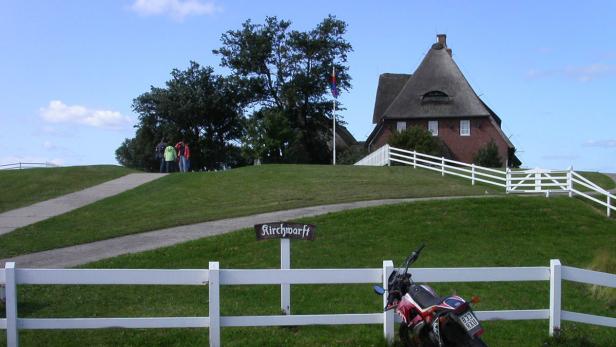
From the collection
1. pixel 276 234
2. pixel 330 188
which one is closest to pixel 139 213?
pixel 330 188

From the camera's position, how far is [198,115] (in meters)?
67.1

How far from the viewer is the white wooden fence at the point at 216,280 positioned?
7082mm

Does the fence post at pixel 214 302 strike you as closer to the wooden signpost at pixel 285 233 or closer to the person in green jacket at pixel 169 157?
the wooden signpost at pixel 285 233

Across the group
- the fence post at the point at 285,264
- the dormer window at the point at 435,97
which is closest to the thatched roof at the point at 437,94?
the dormer window at the point at 435,97

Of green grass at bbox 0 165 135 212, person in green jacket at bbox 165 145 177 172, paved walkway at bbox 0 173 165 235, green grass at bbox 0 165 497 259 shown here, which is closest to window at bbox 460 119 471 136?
green grass at bbox 0 165 497 259

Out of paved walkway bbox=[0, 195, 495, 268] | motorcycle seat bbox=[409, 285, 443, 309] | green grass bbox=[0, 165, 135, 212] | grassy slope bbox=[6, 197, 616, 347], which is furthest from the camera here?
green grass bbox=[0, 165, 135, 212]

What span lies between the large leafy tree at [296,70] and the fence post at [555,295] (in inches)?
2193

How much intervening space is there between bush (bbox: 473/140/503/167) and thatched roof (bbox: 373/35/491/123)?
510 cm

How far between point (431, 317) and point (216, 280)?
244 centimetres

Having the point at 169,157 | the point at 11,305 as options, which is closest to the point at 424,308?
the point at 11,305

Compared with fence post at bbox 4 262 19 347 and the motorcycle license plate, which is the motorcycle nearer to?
the motorcycle license plate

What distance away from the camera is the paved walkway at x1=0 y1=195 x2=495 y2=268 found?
13773 millimetres

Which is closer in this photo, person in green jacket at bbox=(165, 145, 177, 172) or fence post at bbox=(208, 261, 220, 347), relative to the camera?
fence post at bbox=(208, 261, 220, 347)

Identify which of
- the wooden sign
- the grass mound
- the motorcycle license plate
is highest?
the wooden sign
